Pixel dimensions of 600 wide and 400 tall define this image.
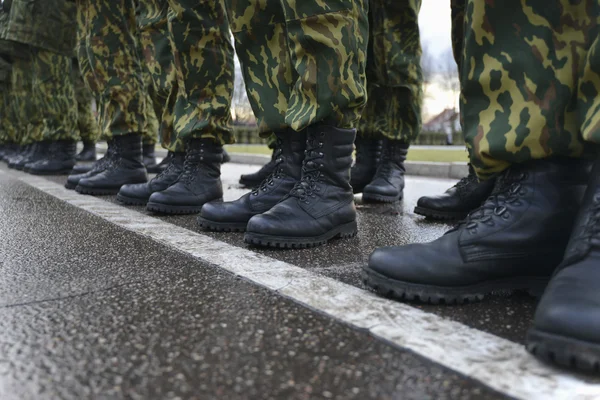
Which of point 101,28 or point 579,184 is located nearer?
point 579,184

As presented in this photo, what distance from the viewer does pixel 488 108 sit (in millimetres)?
1036

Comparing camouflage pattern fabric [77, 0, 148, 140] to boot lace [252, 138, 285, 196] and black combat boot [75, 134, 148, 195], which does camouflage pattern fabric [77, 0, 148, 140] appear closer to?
black combat boot [75, 134, 148, 195]

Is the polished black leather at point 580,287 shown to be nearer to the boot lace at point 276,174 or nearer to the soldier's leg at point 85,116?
the boot lace at point 276,174

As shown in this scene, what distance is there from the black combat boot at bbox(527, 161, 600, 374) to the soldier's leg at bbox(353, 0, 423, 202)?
1782 millimetres

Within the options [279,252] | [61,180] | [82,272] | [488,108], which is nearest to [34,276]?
[82,272]

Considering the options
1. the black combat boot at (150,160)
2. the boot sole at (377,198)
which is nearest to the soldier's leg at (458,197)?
the boot sole at (377,198)

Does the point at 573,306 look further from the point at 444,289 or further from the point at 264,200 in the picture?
the point at 264,200

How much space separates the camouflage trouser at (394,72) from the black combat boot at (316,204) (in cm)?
115

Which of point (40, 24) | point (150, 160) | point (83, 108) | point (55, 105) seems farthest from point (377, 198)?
point (83, 108)

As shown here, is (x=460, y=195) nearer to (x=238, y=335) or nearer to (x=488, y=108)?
(x=488, y=108)

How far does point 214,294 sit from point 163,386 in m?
0.38

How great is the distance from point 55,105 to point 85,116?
5.70ft

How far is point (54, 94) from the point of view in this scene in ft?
15.0

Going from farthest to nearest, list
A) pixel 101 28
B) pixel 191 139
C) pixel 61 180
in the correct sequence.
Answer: pixel 61 180, pixel 101 28, pixel 191 139
